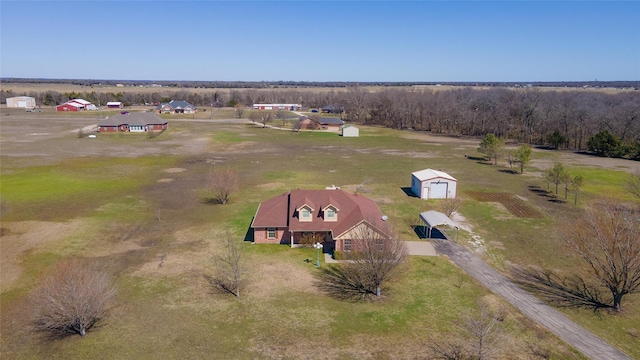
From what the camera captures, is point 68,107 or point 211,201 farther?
point 68,107

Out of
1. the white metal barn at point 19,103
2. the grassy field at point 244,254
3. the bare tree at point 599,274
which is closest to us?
the grassy field at point 244,254

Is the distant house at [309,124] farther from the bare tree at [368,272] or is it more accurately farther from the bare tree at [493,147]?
the bare tree at [368,272]

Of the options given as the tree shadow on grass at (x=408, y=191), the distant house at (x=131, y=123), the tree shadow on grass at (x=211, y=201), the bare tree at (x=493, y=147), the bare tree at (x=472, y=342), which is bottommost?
the bare tree at (x=472, y=342)

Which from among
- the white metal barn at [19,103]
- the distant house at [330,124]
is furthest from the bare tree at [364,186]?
the white metal barn at [19,103]

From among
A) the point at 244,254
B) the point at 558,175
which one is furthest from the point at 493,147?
the point at 244,254

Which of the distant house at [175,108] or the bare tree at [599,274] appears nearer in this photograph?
the bare tree at [599,274]

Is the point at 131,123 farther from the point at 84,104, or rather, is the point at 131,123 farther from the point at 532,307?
the point at 532,307

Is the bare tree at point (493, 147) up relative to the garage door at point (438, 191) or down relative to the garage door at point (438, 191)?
up

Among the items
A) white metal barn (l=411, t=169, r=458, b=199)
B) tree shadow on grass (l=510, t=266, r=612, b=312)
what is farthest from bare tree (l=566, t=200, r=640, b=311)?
white metal barn (l=411, t=169, r=458, b=199)
